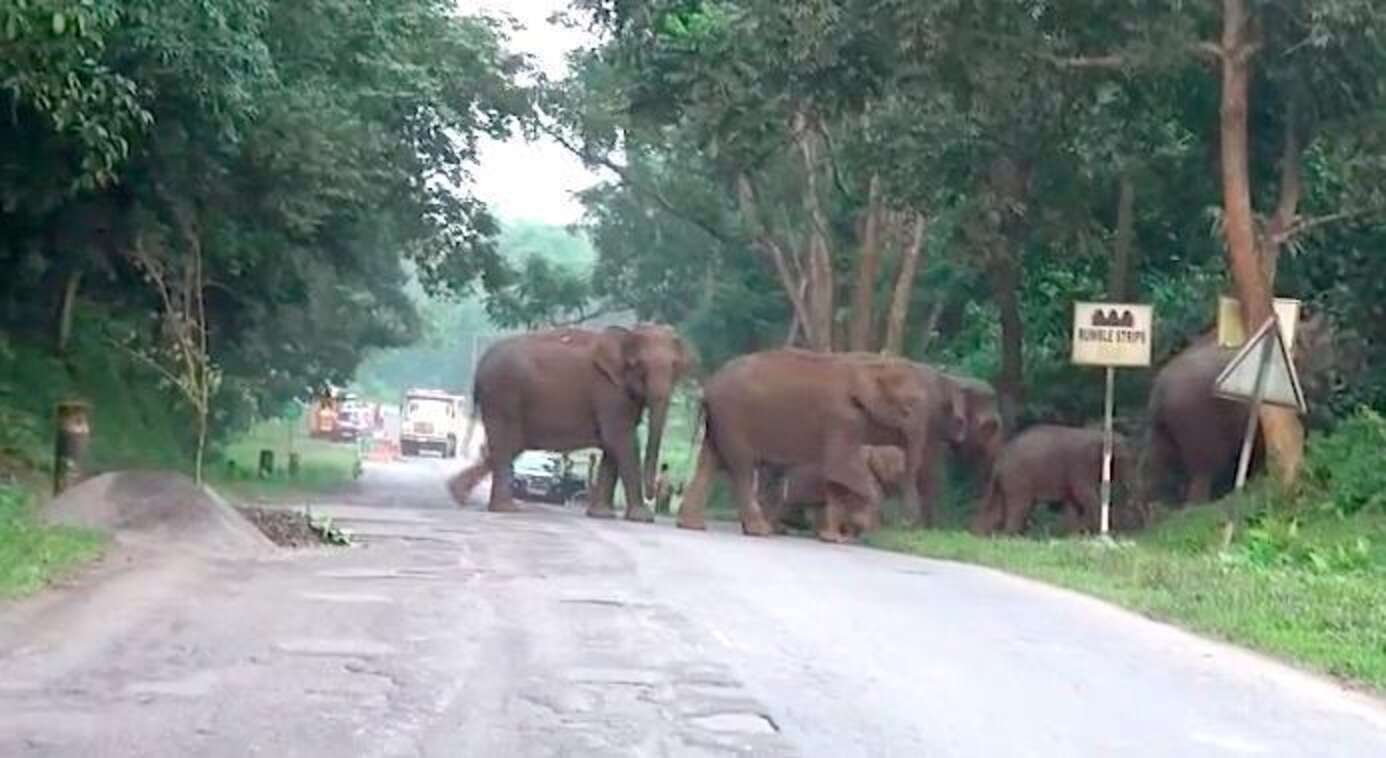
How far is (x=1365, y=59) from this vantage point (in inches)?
1019

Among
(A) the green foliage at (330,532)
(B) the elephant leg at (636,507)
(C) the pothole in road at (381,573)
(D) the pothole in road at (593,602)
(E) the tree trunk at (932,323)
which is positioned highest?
(E) the tree trunk at (932,323)

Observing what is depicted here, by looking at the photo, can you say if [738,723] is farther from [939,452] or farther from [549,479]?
[549,479]

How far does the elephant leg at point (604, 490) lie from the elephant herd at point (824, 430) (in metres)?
0.03

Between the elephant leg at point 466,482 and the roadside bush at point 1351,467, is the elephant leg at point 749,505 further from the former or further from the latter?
the elephant leg at point 466,482

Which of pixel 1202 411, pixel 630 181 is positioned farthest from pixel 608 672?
pixel 630 181

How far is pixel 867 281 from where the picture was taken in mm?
38625

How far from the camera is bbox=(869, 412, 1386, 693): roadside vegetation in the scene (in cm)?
1645

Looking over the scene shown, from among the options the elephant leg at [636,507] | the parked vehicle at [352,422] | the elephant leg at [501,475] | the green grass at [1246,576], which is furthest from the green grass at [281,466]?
the green grass at [1246,576]

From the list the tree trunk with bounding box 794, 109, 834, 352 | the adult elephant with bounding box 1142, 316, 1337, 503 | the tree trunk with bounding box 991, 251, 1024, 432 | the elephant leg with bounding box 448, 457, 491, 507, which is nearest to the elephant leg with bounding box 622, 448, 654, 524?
the tree trunk with bounding box 794, 109, 834, 352

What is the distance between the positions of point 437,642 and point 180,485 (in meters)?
8.49

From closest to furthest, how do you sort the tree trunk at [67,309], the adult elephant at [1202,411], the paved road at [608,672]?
the paved road at [608,672]
the adult elephant at [1202,411]
the tree trunk at [67,309]

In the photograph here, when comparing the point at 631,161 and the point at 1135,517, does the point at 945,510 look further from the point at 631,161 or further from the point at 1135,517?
the point at 631,161

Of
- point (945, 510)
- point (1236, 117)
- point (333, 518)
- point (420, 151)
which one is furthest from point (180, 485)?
point (420, 151)

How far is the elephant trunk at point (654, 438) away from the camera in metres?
35.7
